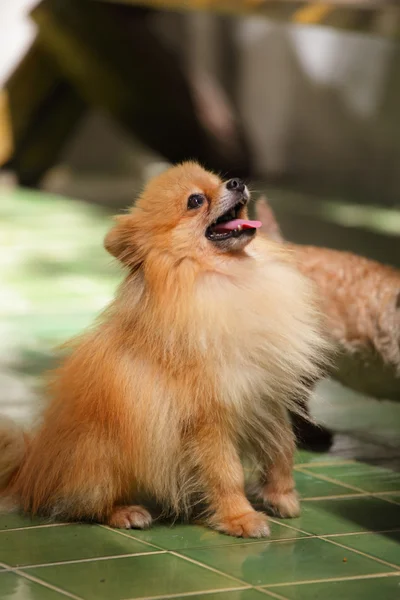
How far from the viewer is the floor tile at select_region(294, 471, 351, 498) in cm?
382

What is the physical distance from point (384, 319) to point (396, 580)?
1.63m

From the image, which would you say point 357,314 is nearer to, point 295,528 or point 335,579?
point 295,528

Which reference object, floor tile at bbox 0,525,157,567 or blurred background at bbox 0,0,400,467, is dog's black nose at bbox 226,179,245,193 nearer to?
floor tile at bbox 0,525,157,567

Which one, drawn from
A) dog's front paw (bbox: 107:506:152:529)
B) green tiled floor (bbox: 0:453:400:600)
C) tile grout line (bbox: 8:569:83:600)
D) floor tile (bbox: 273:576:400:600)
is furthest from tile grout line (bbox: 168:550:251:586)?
tile grout line (bbox: 8:569:83:600)

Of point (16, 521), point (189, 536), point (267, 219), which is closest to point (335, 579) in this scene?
point (189, 536)

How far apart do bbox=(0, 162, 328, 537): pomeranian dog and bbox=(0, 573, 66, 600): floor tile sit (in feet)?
1.44

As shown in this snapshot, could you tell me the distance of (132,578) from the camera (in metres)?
3.00

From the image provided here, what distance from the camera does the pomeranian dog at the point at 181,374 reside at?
328cm

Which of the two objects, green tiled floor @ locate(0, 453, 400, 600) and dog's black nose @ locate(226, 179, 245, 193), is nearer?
green tiled floor @ locate(0, 453, 400, 600)

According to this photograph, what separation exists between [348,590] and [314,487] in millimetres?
955

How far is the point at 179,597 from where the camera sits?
9.46 feet

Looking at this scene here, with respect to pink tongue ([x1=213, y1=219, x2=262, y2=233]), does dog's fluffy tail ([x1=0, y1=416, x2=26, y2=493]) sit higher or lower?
lower

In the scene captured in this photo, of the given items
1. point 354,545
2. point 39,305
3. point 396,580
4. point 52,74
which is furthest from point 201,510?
point 52,74

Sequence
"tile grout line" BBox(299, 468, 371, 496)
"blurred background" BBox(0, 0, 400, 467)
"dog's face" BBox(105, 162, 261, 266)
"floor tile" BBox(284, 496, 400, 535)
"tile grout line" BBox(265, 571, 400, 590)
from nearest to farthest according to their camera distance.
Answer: "tile grout line" BBox(265, 571, 400, 590) < "dog's face" BBox(105, 162, 261, 266) < "floor tile" BBox(284, 496, 400, 535) < "tile grout line" BBox(299, 468, 371, 496) < "blurred background" BBox(0, 0, 400, 467)
